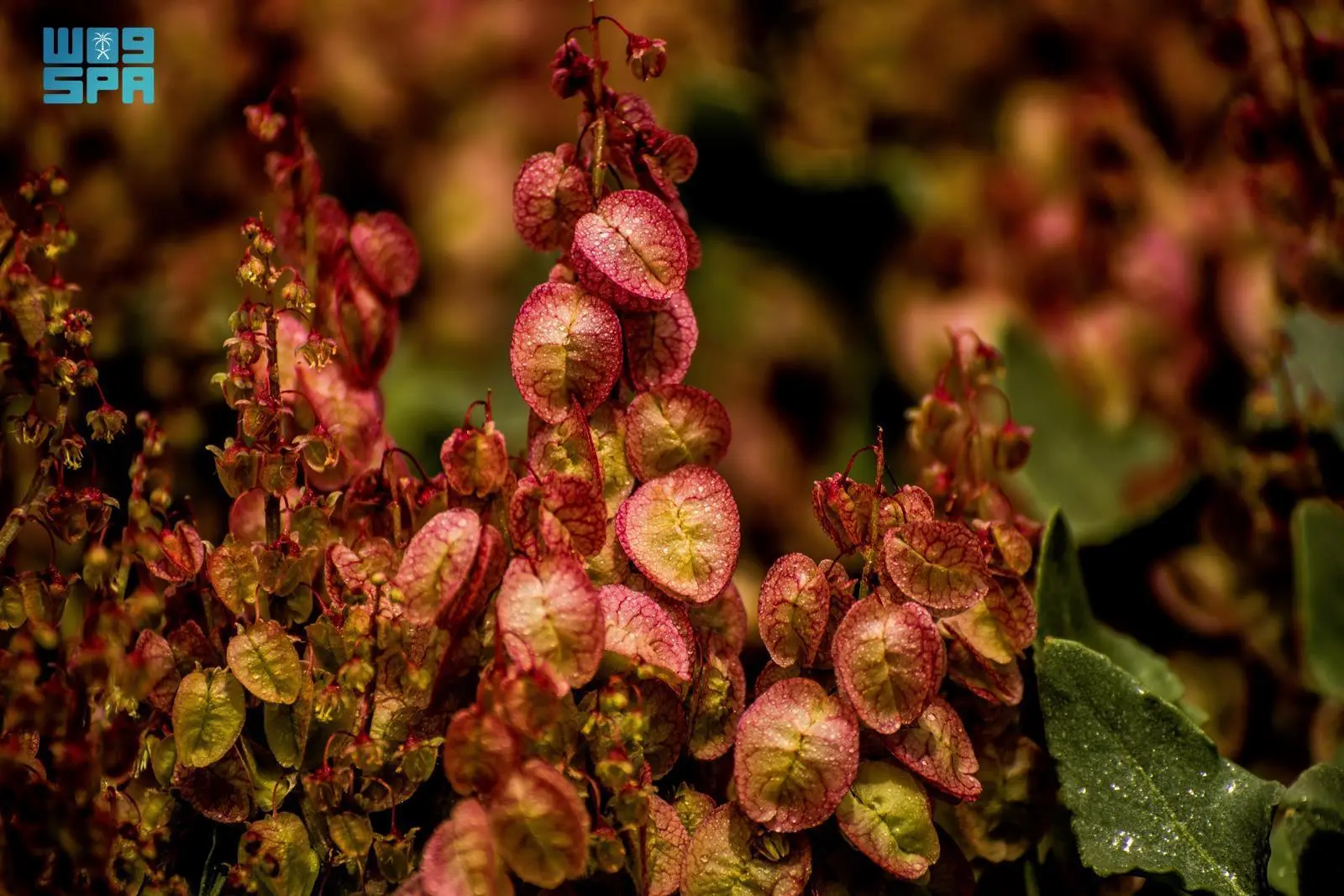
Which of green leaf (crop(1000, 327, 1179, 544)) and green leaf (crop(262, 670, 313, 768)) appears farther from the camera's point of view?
green leaf (crop(1000, 327, 1179, 544))

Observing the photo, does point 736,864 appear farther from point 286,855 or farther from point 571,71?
point 571,71

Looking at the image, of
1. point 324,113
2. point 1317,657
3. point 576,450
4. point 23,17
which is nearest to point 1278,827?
point 1317,657

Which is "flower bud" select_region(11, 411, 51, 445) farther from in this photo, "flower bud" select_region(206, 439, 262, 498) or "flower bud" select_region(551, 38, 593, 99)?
"flower bud" select_region(551, 38, 593, 99)

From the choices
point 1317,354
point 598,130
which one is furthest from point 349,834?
point 1317,354

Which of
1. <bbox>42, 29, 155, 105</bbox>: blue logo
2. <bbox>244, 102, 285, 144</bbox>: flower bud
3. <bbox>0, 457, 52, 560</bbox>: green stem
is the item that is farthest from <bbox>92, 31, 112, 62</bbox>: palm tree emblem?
<bbox>0, 457, 52, 560</bbox>: green stem

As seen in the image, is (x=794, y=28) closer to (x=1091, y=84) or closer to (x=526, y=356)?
(x=1091, y=84)

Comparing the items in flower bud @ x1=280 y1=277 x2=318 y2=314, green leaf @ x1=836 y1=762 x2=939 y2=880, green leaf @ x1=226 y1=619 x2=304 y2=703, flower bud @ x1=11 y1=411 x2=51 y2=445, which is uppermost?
flower bud @ x1=280 y1=277 x2=318 y2=314
